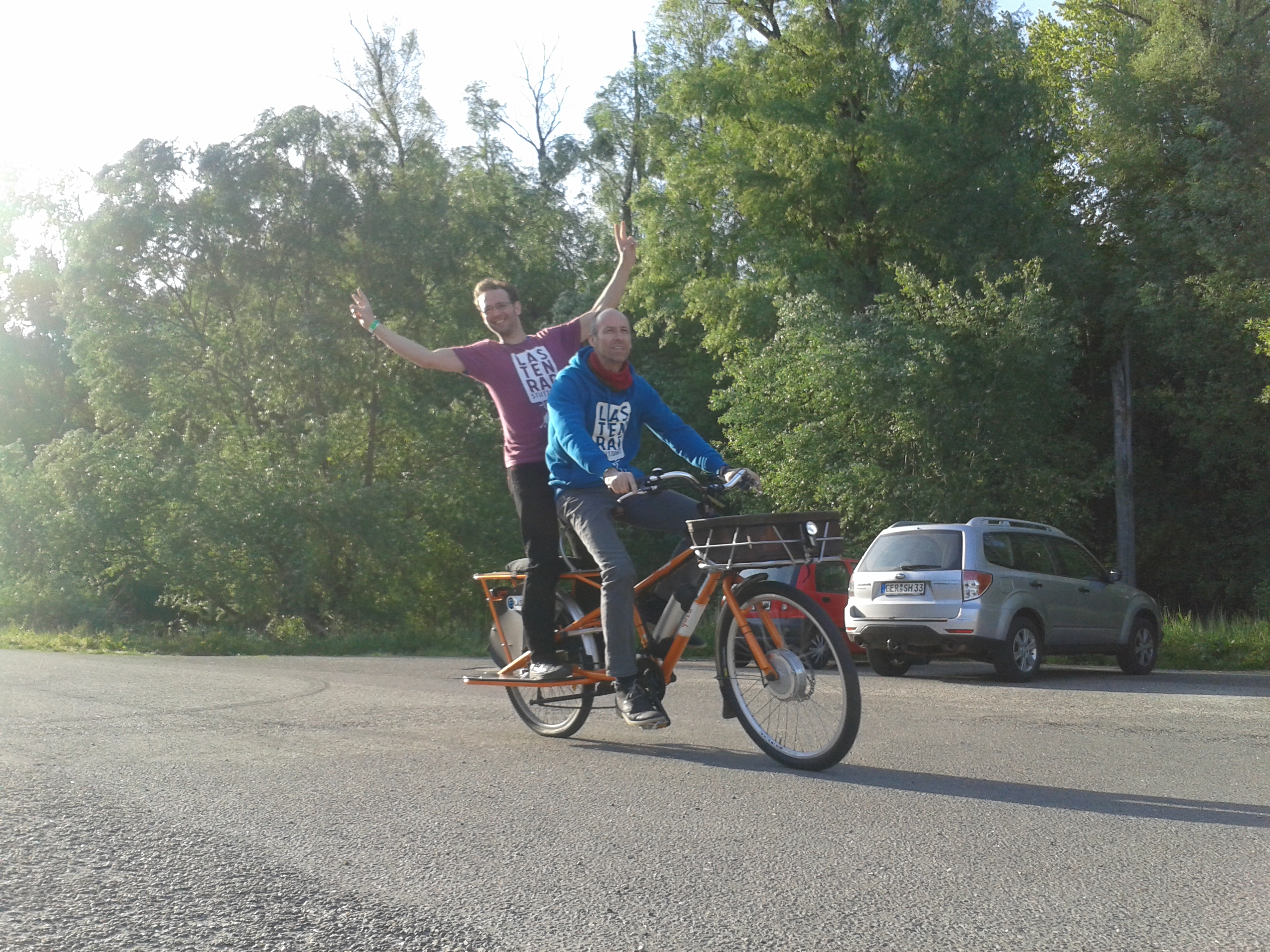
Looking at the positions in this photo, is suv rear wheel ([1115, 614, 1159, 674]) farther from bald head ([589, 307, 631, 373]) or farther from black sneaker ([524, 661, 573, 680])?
bald head ([589, 307, 631, 373])

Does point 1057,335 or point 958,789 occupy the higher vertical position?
point 1057,335

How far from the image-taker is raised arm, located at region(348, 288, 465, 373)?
700 cm

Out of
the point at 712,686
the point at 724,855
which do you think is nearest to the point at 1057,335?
the point at 712,686

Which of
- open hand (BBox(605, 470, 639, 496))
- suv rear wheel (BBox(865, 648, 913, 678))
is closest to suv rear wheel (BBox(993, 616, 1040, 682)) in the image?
suv rear wheel (BBox(865, 648, 913, 678))

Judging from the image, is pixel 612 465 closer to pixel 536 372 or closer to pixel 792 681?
pixel 536 372

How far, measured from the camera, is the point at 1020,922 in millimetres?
3445

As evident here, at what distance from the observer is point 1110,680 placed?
44.1 feet

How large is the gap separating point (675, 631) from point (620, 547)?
18.8 inches

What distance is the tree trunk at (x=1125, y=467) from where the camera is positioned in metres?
32.2

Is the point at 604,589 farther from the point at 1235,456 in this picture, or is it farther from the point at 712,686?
the point at 1235,456

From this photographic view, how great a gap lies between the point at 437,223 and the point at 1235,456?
67.4 feet

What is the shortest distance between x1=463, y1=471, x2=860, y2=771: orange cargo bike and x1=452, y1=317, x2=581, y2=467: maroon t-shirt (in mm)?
733

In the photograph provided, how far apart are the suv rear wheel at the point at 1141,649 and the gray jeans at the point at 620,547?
10.4 m

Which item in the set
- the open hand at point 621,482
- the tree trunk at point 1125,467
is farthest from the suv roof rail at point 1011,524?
the tree trunk at point 1125,467
